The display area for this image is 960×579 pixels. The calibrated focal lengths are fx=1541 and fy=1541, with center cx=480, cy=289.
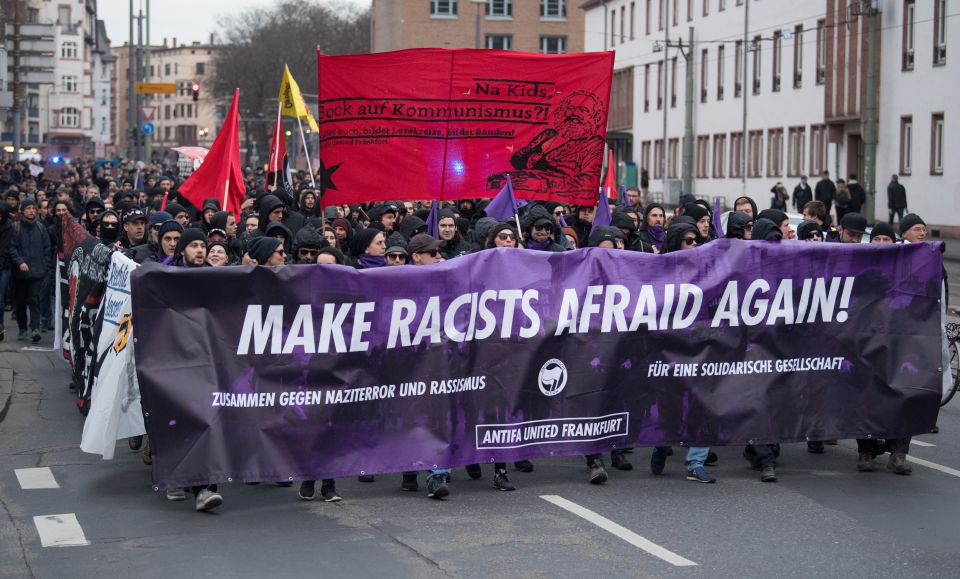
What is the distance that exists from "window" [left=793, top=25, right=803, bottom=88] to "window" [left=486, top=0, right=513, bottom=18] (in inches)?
1777

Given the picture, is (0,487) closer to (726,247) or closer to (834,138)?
(726,247)

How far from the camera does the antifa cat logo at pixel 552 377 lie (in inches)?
391

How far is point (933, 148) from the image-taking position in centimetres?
4372

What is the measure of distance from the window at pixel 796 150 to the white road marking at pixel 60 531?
4759cm

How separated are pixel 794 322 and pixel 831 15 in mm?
42790

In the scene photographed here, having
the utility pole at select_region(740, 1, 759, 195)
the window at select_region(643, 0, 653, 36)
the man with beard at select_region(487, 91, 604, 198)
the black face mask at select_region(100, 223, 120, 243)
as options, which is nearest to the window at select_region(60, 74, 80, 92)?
the window at select_region(643, 0, 653, 36)

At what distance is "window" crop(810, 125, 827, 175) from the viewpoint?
52.4 m

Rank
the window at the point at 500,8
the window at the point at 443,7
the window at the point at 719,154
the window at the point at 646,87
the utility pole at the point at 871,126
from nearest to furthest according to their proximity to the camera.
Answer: the utility pole at the point at 871,126
the window at the point at 719,154
the window at the point at 646,87
the window at the point at 500,8
the window at the point at 443,7

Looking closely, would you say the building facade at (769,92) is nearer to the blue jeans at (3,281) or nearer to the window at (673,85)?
the window at (673,85)

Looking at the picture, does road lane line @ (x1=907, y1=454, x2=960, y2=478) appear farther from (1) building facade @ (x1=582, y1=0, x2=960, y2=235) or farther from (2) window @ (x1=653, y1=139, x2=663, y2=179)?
(2) window @ (x1=653, y1=139, x2=663, y2=179)

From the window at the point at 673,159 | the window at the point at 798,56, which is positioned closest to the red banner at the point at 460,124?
the window at the point at 798,56

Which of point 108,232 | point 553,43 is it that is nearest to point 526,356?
point 108,232

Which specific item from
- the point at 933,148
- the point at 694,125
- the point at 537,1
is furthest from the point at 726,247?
the point at 537,1

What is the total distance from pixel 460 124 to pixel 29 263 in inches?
345
